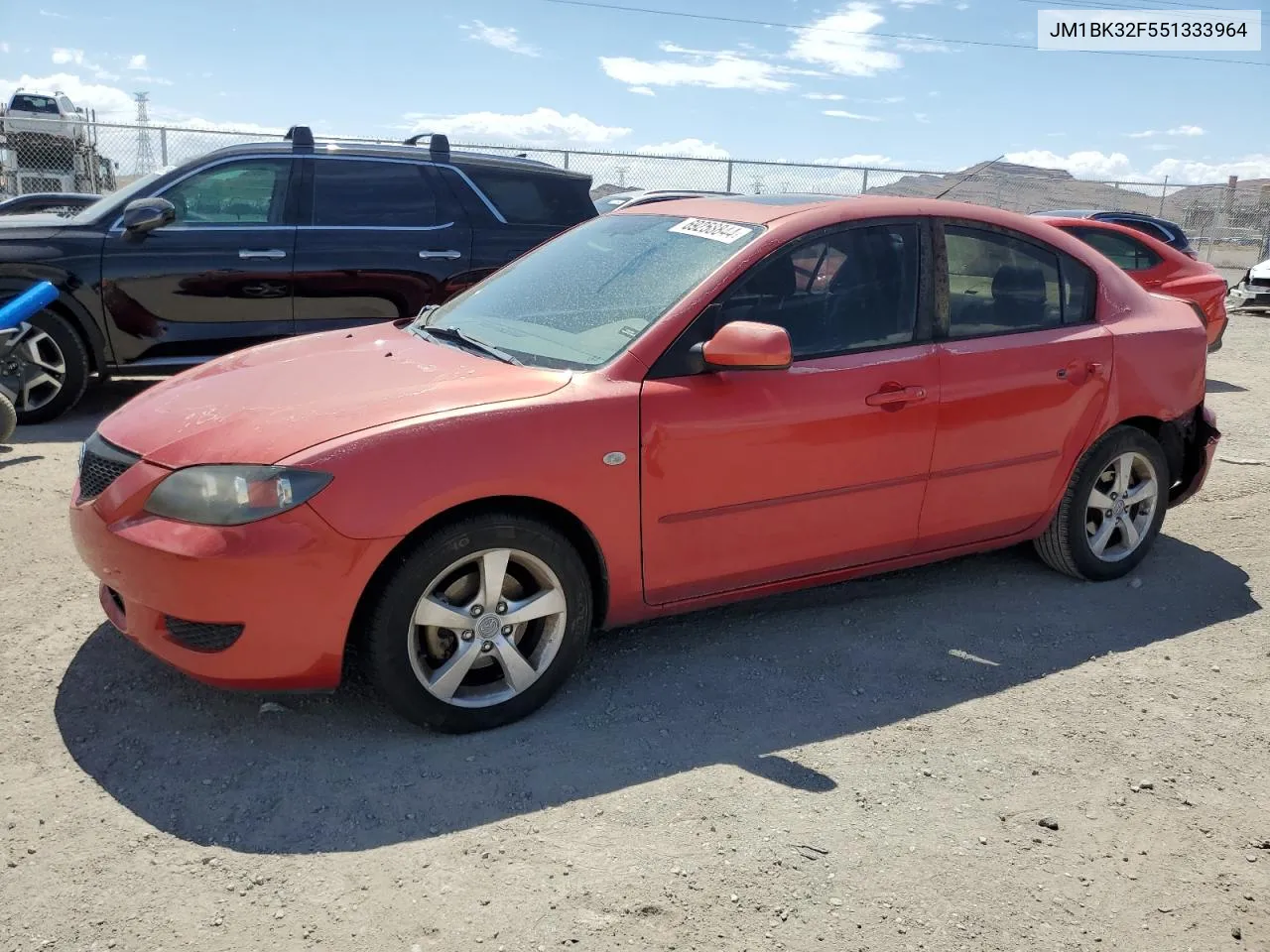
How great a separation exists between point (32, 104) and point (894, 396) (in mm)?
23972

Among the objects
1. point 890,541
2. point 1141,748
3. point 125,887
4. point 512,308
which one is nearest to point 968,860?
point 1141,748

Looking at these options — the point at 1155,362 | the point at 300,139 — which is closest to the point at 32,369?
the point at 300,139

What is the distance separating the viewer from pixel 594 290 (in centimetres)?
398

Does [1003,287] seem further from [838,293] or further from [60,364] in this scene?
[60,364]

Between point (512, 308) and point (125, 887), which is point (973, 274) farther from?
point (125, 887)

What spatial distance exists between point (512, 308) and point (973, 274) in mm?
1833

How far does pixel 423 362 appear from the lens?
3676 millimetres

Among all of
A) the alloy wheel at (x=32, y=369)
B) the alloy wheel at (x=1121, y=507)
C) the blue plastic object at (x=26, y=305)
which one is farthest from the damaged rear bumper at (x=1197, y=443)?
the alloy wheel at (x=32, y=369)

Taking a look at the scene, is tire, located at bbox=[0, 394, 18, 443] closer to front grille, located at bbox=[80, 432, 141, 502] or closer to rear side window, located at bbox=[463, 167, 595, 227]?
front grille, located at bbox=[80, 432, 141, 502]

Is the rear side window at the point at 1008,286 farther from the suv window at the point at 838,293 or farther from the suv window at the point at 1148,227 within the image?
the suv window at the point at 1148,227

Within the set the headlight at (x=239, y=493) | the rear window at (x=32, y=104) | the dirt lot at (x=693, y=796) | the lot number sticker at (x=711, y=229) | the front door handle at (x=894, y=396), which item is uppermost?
the rear window at (x=32, y=104)

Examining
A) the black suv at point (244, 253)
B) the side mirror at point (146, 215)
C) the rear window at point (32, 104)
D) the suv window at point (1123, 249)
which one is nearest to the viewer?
the side mirror at point (146, 215)

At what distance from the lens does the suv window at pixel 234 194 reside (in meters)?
7.23

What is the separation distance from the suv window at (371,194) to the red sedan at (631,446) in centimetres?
328
